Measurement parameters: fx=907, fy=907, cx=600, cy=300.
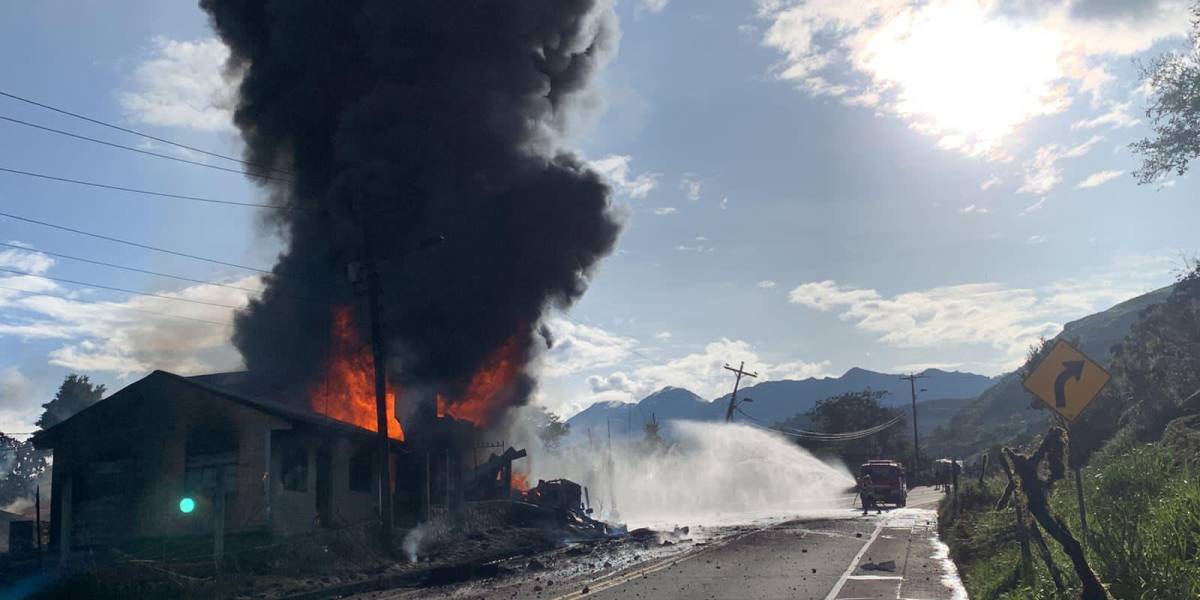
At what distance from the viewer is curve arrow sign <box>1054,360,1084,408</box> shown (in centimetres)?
1155

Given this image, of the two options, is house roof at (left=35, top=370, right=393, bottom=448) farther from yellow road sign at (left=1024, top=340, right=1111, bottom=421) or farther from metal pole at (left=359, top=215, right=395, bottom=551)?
yellow road sign at (left=1024, top=340, right=1111, bottom=421)

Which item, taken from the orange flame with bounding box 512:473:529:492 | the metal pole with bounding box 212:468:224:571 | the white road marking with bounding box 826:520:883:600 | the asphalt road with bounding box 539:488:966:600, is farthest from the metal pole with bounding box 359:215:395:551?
the orange flame with bounding box 512:473:529:492

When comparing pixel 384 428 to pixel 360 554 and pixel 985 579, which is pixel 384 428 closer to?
pixel 360 554

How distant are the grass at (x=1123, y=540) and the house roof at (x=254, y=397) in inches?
723

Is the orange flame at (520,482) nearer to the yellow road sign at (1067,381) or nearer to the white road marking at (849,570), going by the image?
the white road marking at (849,570)

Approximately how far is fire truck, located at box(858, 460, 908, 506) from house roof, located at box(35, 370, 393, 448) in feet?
82.4

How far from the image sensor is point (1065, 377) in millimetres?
11625

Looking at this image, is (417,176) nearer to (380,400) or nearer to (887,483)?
(380,400)

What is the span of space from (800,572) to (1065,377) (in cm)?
699

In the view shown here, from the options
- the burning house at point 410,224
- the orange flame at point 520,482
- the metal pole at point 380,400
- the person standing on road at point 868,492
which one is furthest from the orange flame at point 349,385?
the person standing on road at point 868,492

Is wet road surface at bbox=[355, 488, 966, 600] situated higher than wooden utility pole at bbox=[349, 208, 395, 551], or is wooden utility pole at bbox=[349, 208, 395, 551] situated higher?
wooden utility pole at bbox=[349, 208, 395, 551]

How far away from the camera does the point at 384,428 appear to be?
2517 cm

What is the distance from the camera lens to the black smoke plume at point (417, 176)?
36.6 m

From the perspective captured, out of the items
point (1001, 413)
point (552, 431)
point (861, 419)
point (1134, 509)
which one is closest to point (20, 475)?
point (552, 431)
